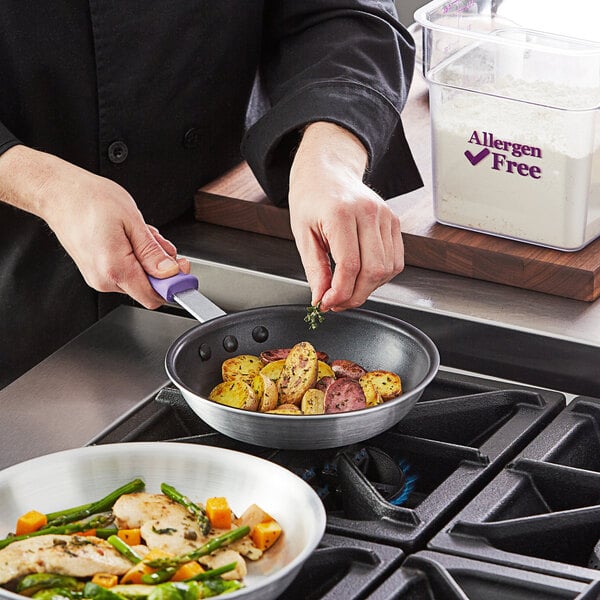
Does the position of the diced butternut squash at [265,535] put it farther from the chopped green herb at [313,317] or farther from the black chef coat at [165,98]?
the black chef coat at [165,98]

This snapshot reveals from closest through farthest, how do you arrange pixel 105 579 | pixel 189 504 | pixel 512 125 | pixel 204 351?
pixel 105 579 → pixel 189 504 → pixel 204 351 → pixel 512 125


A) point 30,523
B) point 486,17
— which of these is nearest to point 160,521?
point 30,523

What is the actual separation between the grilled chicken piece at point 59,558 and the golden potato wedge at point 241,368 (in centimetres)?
34

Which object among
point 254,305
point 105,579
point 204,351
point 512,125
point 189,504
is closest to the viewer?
point 105,579

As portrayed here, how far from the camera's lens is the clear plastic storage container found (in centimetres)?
132

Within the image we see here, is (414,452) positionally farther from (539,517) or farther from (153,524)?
(153,524)

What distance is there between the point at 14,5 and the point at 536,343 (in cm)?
73

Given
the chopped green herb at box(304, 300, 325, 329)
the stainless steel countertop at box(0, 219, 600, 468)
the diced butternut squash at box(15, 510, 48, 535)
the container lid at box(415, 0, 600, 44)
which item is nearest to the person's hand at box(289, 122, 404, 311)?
the chopped green herb at box(304, 300, 325, 329)

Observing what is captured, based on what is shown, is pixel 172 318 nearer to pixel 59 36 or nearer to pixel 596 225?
pixel 59 36

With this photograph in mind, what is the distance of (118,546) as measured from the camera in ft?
3.02

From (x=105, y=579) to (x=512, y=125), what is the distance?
73 cm

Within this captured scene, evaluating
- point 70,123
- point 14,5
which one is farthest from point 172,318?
point 14,5

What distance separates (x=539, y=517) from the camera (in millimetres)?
1009

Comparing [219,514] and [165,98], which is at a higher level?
[165,98]
